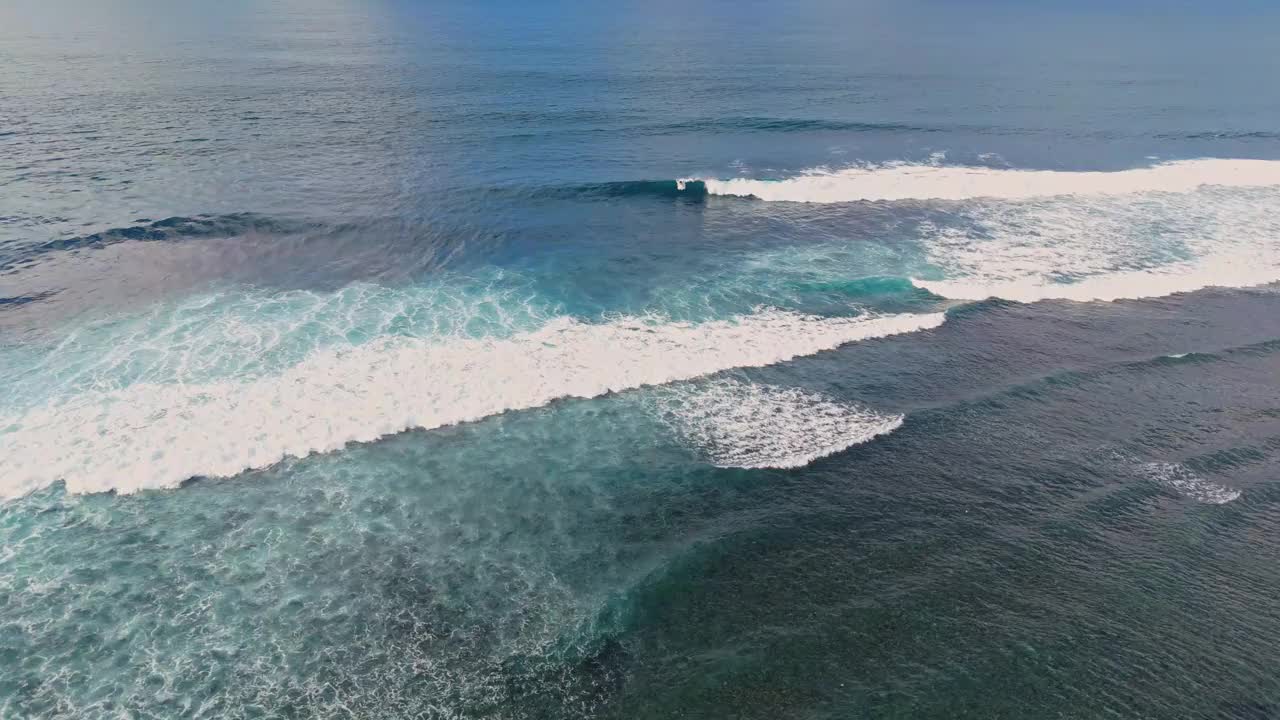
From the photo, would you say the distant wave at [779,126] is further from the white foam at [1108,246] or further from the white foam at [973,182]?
the white foam at [1108,246]

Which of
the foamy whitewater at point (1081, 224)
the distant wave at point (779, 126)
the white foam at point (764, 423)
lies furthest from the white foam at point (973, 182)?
the white foam at point (764, 423)

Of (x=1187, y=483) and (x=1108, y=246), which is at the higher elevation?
(x=1108, y=246)

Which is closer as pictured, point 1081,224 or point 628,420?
point 628,420

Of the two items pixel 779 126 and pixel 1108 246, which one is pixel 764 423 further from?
pixel 779 126

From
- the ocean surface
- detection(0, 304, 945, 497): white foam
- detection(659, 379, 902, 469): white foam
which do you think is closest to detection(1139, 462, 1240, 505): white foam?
the ocean surface

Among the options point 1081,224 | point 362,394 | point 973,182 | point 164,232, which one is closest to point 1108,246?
point 1081,224

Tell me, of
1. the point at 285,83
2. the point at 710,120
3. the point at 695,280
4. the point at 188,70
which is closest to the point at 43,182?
the point at 285,83
